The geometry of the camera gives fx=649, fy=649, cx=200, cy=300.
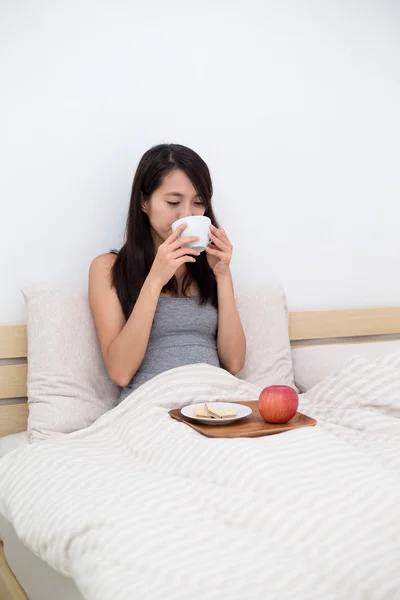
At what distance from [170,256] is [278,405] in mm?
460

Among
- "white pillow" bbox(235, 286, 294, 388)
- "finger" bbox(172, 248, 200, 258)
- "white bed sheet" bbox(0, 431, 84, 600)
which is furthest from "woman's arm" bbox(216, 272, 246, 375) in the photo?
"white bed sheet" bbox(0, 431, 84, 600)

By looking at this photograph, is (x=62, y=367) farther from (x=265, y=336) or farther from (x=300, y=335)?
(x=300, y=335)

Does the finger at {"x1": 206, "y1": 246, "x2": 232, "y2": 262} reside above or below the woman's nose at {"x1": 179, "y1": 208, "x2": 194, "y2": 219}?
below

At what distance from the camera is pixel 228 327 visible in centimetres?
172

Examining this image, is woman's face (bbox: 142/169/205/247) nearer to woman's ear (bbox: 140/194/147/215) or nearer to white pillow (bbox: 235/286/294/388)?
woman's ear (bbox: 140/194/147/215)

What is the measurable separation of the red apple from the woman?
15.0 inches

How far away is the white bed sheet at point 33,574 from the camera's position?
1.00 m

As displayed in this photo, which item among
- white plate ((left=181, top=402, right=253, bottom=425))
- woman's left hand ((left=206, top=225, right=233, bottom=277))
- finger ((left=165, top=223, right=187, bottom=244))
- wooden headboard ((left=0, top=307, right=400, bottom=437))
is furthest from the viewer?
wooden headboard ((left=0, top=307, right=400, bottom=437))

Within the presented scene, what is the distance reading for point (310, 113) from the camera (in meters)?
2.16

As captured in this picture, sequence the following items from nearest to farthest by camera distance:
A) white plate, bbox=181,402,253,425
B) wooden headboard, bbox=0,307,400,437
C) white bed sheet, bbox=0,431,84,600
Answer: white bed sheet, bbox=0,431,84,600
white plate, bbox=181,402,253,425
wooden headboard, bbox=0,307,400,437

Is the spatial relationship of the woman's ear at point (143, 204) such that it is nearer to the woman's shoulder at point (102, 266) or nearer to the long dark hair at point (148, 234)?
the long dark hair at point (148, 234)

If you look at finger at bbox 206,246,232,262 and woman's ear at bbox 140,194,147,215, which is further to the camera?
woman's ear at bbox 140,194,147,215

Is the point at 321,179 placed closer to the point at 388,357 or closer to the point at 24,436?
the point at 388,357

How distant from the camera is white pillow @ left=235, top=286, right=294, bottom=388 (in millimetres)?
1845
